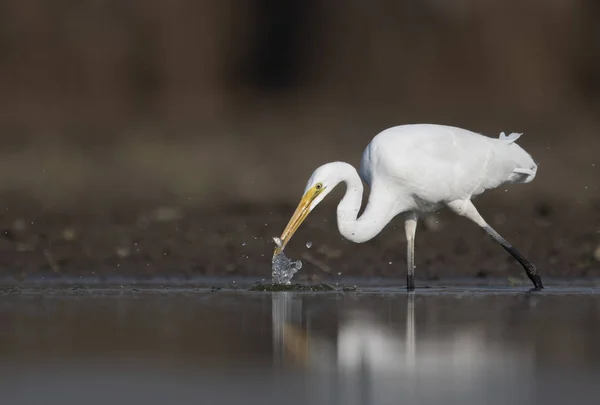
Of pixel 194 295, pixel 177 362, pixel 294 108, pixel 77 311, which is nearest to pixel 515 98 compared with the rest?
pixel 294 108

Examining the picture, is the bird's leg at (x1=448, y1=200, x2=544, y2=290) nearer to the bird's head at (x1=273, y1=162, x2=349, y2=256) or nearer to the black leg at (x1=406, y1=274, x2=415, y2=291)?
the black leg at (x1=406, y1=274, x2=415, y2=291)

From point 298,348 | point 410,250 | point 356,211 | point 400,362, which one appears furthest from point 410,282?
point 400,362

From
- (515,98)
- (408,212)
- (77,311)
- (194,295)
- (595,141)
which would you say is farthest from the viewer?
(515,98)

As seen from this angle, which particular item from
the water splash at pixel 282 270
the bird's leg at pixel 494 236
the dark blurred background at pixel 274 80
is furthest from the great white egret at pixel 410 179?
the dark blurred background at pixel 274 80

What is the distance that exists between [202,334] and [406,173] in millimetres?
3866

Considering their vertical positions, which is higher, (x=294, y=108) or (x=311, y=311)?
(x=294, y=108)

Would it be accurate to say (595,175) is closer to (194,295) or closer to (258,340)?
(194,295)

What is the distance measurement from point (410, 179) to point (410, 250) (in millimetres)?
805

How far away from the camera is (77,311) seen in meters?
10.1

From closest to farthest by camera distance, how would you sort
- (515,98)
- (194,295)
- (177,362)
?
(177,362) < (194,295) < (515,98)

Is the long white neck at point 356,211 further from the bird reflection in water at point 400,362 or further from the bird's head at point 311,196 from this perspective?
the bird reflection in water at point 400,362

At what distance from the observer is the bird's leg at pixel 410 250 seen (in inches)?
490

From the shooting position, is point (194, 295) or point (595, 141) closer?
point (194, 295)

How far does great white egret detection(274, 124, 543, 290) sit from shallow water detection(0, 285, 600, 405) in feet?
2.86
